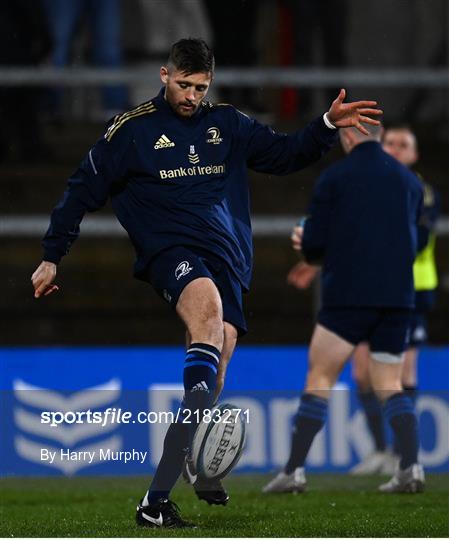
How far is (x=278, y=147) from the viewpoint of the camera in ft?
22.5

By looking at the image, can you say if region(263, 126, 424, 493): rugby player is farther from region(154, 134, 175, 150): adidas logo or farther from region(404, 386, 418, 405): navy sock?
region(154, 134, 175, 150): adidas logo

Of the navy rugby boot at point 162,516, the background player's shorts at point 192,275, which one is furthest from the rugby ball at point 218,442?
the background player's shorts at point 192,275

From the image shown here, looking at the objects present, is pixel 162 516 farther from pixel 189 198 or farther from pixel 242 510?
pixel 189 198

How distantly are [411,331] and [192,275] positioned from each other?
12.6ft

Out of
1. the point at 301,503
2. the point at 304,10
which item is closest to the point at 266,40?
the point at 304,10

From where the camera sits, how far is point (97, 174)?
6.68 m

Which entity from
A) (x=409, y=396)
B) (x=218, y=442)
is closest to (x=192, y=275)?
(x=218, y=442)

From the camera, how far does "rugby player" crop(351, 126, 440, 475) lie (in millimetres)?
9352

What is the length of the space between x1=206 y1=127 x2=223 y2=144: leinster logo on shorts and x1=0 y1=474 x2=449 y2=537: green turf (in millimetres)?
1605

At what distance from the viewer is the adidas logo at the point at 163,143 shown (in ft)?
21.7

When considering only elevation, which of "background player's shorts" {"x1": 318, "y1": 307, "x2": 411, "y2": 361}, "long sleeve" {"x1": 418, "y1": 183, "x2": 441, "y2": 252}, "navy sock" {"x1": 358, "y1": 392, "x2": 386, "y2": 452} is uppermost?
"long sleeve" {"x1": 418, "y1": 183, "x2": 441, "y2": 252}

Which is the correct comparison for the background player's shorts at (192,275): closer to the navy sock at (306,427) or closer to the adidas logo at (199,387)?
the adidas logo at (199,387)

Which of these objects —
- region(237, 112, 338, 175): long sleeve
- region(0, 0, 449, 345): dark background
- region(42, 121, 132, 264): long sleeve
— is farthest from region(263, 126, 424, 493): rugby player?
region(0, 0, 449, 345): dark background

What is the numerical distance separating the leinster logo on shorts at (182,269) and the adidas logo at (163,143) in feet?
1.62
